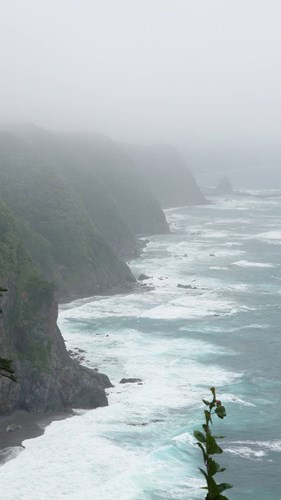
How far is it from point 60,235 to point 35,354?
62679mm

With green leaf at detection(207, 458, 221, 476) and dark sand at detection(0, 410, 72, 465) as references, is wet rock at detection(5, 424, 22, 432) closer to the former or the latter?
dark sand at detection(0, 410, 72, 465)

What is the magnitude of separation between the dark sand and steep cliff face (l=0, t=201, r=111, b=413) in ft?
3.24

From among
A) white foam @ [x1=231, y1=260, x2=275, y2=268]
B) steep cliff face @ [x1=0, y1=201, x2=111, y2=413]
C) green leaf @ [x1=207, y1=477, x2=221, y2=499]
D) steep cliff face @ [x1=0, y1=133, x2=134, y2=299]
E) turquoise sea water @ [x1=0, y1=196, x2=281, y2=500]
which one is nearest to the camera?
green leaf @ [x1=207, y1=477, x2=221, y2=499]

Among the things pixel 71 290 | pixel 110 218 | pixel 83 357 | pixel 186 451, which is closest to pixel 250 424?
pixel 186 451

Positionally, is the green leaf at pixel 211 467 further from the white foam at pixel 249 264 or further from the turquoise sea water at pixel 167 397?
the white foam at pixel 249 264

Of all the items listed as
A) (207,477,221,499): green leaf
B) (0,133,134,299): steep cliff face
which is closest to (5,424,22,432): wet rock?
(207,477,221,499): green leaf

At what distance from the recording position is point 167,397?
73.6 meters

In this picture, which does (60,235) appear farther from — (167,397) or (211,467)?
(211,467)

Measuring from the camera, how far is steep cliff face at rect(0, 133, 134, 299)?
125188 millimetres

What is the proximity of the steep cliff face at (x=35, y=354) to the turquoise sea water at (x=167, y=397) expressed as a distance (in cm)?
362

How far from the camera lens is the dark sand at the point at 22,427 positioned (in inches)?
2382

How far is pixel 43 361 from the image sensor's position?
73.2m

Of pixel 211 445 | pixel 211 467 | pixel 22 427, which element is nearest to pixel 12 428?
pixel 22 427

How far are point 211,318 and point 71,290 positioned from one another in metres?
28.0
